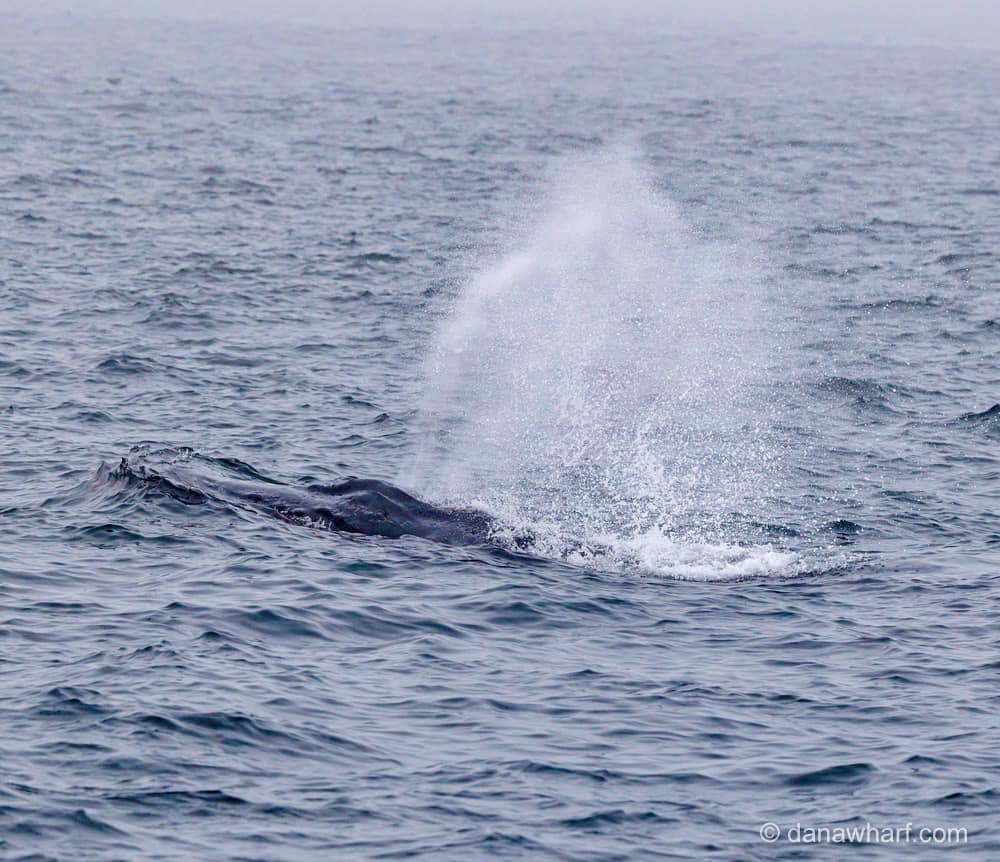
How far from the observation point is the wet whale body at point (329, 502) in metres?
29.7

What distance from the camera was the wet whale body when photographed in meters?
29.7

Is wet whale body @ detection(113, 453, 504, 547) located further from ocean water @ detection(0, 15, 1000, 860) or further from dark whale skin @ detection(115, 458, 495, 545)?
ocean water @ detection(0, 15, 1000, 860)

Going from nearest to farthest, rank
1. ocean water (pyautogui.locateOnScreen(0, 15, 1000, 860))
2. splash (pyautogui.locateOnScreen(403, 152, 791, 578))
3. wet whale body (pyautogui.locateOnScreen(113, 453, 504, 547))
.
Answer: ocean water (pyautogui.locateOnScreen(0, 15, 1000, 860)) → wet whale body (pyautogui.locateOnScreen(113, 453, 504, 547)) → splash (pyautogui.locateOnScreen(403, 152, 791, 578))

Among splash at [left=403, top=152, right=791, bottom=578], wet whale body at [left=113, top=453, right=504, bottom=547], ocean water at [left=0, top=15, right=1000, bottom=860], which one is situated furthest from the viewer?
splash at [left=403, top=152, right=791, bottom=578]

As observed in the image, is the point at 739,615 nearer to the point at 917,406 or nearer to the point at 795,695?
the point at 795,695

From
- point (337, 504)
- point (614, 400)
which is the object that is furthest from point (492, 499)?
point (614, 400)

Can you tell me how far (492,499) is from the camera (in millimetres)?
32344

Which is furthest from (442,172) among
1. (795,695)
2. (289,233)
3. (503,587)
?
(795,695)

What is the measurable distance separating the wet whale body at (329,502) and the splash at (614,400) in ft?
4.34

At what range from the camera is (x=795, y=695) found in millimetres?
23078

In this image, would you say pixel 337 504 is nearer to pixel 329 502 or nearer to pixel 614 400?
pixel 329 502

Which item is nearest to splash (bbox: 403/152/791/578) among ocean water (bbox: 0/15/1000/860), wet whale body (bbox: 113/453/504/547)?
ocean water (bbox: 0/15/1000/860)

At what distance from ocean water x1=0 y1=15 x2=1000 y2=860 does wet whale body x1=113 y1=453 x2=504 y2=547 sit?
10cm

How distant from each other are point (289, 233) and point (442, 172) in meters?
13.8
